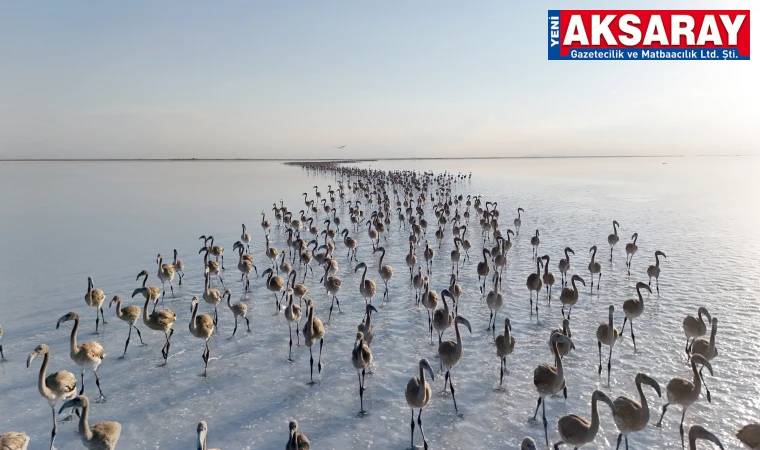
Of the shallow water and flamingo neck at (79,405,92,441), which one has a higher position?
flamingo neck at (79,405,92,441)

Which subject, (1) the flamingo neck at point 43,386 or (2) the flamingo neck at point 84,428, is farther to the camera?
(1) the flamingo neck at point 43,386

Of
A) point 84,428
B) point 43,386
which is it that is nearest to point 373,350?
point 84,428

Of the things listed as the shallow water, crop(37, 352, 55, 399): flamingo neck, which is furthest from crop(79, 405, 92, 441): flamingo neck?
crop(37, 352, 55, 399): flamingo neck

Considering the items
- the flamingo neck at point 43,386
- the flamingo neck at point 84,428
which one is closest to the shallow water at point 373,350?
the flamingo neck at point 43,386

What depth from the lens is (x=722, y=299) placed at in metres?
12.2

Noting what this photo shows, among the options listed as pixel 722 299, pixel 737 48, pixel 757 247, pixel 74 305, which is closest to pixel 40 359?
pixel 74 305

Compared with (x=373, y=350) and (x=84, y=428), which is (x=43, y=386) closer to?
(x=84, y=428)

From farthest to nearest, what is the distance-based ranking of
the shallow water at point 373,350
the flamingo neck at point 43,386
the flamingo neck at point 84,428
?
the shallow water at point 373,350 → the flamingo neck at point 43,386 → the flamingo neck at point 84,428

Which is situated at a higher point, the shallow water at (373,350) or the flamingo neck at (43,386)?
the flamingo neck at (43,386)

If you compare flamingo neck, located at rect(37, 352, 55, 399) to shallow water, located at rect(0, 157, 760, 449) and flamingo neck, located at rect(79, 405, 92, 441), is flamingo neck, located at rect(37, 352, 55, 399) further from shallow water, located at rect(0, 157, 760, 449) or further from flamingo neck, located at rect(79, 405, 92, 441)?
flamingo neck, located at rect(79, 405, 92, 441)

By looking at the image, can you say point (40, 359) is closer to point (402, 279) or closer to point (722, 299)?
point (402, 279)

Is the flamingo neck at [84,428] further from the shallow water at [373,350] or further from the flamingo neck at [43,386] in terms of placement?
the flamingo neck at [43,386]

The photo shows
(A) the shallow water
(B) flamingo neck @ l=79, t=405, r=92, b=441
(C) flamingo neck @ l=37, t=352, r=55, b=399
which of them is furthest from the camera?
(A) the shallow water

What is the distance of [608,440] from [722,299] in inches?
340
